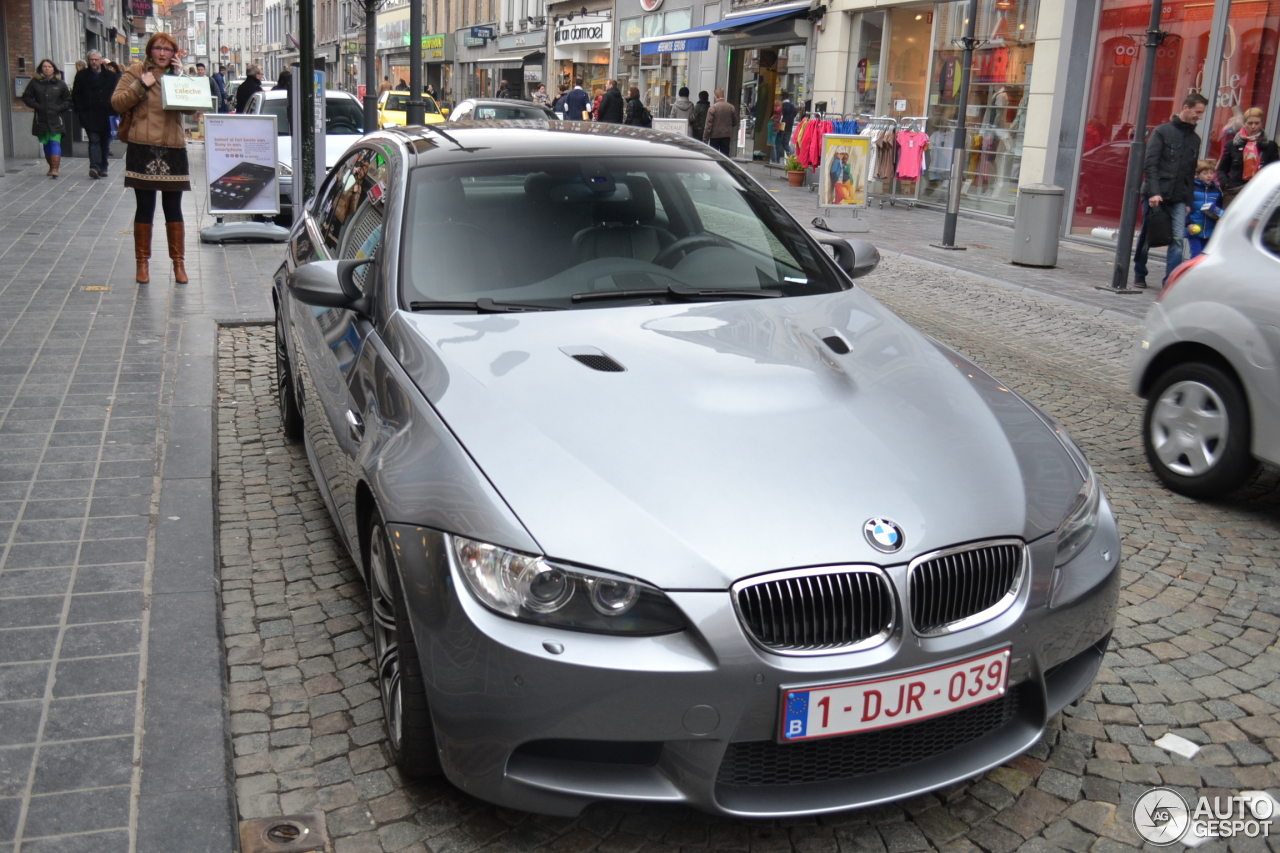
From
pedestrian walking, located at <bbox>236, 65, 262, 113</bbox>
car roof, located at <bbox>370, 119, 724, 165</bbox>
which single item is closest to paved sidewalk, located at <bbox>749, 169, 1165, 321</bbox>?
car roof, located at <bbox>370, 119, 724, 165</bbox>

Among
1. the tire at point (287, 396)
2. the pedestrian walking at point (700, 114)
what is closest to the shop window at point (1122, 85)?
the pedestrian walking at point (700, 114)

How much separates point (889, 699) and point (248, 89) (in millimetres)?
21655

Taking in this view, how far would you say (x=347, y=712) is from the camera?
11.0 feet

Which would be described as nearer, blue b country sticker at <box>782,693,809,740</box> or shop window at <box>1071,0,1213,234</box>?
blue b country sticker at <box>782,693,809,740</box>

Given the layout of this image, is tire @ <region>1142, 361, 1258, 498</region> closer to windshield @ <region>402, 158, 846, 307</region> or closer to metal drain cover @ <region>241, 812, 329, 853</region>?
windshield @ <region>402, 158, 846, 307</region>

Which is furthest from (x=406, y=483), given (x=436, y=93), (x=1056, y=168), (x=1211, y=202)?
(x=436, y=93)

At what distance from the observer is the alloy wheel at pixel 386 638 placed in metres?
2.86

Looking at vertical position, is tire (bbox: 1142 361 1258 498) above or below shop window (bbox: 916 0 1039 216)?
below

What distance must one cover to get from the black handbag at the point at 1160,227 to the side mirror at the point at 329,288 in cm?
968

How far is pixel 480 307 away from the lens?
3.57 meters

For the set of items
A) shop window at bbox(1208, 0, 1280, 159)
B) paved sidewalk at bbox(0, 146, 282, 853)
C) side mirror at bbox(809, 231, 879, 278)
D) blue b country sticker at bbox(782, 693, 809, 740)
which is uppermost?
shop window at bbox(1208, 0, 1280, 159)

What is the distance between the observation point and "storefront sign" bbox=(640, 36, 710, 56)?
1219 inches

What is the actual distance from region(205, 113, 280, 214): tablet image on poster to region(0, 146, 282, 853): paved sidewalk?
4.06 metres

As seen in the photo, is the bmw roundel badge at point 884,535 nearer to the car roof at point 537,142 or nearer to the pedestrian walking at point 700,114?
the car roof at point 537,142
